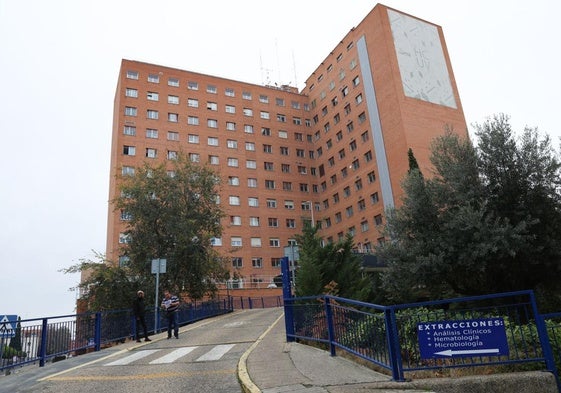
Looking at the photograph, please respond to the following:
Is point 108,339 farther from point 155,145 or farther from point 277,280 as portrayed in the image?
point 155,145

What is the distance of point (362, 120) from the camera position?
5194cm

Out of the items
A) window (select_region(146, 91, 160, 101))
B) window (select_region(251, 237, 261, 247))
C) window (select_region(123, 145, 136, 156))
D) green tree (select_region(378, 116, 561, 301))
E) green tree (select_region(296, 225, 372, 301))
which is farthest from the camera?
window (select_region(146, 91, 160, 101))

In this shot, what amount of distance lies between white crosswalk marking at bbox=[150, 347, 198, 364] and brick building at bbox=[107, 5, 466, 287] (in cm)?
3615

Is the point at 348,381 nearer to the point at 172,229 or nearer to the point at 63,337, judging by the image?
the point at 63,337

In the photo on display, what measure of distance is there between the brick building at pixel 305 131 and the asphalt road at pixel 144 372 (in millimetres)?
36311

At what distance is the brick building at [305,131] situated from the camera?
48.3 metres

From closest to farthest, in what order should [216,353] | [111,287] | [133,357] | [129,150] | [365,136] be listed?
1. [216,353]
2. [133,357]
3. [111,287]
4. [129,150]
5. [365,136]

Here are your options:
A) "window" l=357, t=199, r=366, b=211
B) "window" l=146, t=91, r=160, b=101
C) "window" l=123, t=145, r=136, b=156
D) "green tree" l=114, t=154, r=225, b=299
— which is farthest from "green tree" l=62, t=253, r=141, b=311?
"window" l=146, t=91, r=160, b=101

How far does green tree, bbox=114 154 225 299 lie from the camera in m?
25.9

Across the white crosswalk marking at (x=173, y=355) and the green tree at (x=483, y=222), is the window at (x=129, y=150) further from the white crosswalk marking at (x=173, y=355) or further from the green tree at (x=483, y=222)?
the white crosswalk marking at (x=173, y=355)

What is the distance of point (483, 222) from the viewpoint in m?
17.3

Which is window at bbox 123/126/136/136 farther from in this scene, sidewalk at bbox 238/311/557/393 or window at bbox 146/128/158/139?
sidewalk at bbox 238/311/557/393

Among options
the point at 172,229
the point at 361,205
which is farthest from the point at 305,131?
the point at 172,229

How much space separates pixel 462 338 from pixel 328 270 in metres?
10.4
